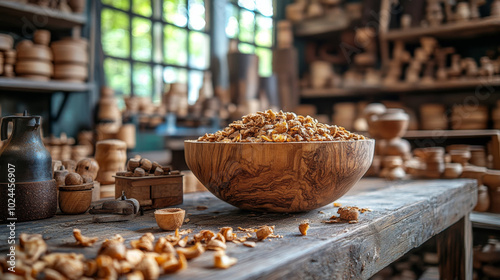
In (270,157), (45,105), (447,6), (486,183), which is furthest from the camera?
(447,6)

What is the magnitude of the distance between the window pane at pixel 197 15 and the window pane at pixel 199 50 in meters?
0.08

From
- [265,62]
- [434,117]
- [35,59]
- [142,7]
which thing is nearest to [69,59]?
[35,59]

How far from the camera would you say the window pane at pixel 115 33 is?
10.4 ft

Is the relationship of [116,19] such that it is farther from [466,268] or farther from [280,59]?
[466,268]

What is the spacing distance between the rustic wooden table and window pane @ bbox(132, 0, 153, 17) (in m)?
2.59

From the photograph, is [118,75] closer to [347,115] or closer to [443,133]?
[347,115]

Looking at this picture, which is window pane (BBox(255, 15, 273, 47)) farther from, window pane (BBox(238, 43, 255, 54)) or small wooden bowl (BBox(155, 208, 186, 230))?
small wooden bowl (BBox(155, 208, 186, 230))

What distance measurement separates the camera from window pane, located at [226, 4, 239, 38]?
13.6ft

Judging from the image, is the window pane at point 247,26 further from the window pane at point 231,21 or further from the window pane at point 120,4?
the window pane at point 120,4

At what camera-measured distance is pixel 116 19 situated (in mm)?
3281

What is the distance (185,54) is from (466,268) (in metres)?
3.00

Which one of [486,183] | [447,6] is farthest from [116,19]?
[486,183]

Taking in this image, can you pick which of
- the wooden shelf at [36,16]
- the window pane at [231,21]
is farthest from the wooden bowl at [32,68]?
the window pane at [231,21]

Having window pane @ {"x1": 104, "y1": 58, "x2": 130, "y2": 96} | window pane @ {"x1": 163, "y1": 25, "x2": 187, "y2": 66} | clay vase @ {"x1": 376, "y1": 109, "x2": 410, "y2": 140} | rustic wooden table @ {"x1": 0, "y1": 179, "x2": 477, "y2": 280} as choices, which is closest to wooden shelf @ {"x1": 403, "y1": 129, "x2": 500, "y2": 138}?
clay vase @ {"x1": 376, "y1": 109, "x2": 410, "y2": 140}
